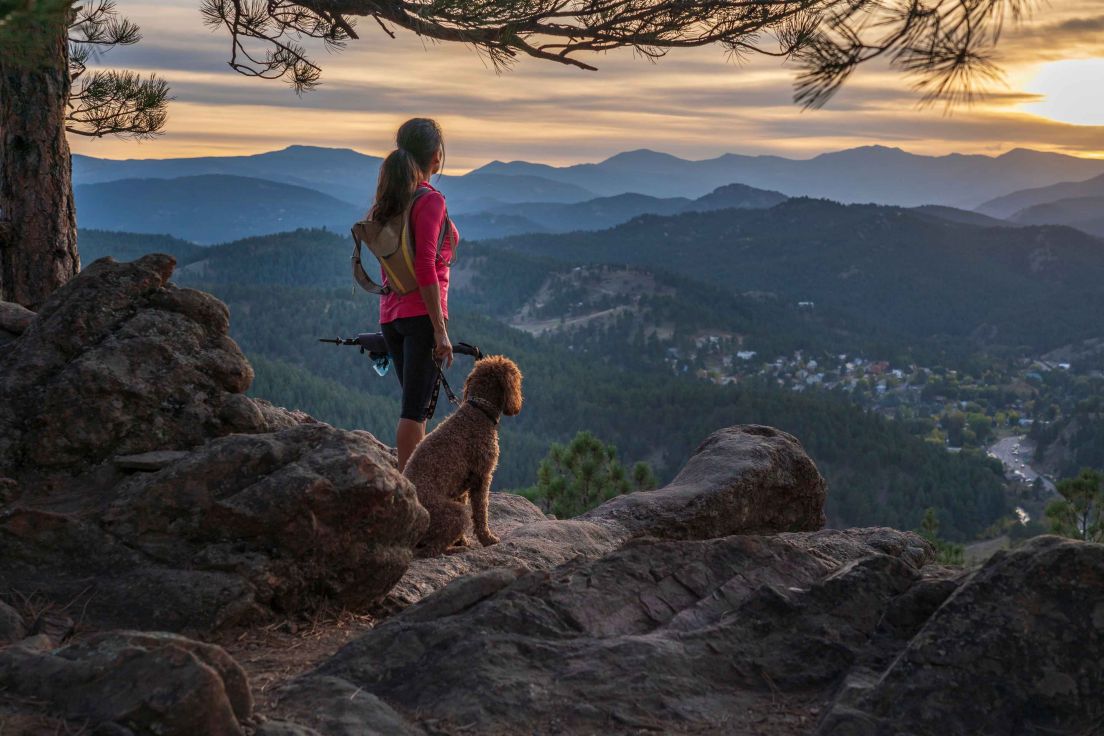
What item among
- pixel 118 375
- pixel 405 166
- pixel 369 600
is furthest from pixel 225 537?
pixel 405 166

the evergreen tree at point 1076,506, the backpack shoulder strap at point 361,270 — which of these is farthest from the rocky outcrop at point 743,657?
the evergreen tree at point 1076,506

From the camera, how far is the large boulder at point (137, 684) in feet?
9.07

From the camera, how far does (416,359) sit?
6.15m

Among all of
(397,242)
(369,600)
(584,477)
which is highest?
(397,242)

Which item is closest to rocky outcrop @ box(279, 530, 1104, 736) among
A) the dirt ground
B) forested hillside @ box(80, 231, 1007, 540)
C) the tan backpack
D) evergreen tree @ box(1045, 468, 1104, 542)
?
the dirt ground

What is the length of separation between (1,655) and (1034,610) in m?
3.72

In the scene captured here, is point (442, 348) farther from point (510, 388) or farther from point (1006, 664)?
point (1006, 664)

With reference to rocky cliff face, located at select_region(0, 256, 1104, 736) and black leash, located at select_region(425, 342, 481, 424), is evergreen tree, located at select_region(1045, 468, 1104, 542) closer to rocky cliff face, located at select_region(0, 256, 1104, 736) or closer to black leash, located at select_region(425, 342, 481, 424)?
rocky cliff face, located at select_region(0, 256, 1104, 736)

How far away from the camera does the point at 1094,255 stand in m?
194

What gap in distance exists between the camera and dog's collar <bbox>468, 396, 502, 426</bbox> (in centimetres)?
600

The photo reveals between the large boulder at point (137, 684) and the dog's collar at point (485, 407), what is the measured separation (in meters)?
3.07

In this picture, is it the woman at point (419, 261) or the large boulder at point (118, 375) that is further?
the woman at point (419, 261)

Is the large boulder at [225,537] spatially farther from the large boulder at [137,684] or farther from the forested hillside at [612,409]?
the forested hillside at [612,409]

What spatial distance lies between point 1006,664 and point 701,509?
16.5ft
